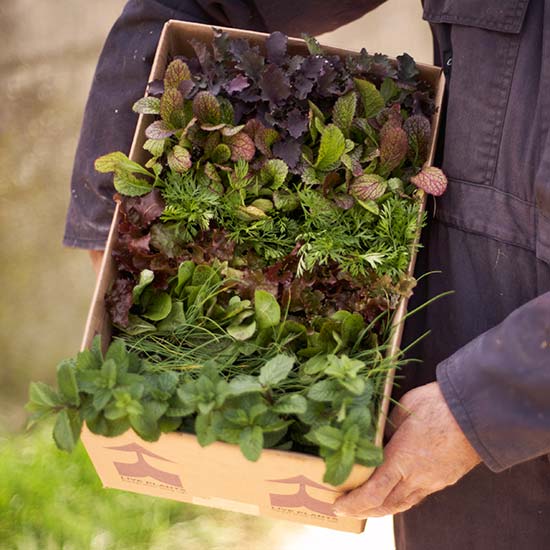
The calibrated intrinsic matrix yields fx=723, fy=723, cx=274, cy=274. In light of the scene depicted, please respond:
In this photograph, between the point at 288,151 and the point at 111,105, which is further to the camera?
the point at 111,105

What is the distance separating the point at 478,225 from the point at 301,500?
413mm

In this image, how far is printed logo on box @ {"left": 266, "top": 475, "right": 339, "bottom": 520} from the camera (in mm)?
854

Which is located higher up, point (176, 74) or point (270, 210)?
point (176, 74)

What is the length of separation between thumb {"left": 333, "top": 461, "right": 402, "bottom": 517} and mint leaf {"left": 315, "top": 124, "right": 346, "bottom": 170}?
39cm

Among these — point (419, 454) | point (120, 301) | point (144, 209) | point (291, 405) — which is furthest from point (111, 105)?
point (419, 454)

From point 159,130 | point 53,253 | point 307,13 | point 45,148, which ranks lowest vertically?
point 53,253

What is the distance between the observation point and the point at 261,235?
3.19ft

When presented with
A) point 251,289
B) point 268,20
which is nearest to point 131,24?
point 268,20

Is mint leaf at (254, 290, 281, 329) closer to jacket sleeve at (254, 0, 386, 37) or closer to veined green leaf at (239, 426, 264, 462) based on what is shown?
veined green leaf at (239, 426, 264, 462)

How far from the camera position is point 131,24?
1.08 m

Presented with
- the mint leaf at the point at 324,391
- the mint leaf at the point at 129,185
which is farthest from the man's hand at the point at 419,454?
the mint leaf at the point at 129,185

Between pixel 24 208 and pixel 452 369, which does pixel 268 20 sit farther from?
pixel 24 208

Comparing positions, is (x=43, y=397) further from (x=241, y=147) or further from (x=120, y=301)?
(x=241, y=147)

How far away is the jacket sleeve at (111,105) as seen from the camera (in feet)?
3.49
